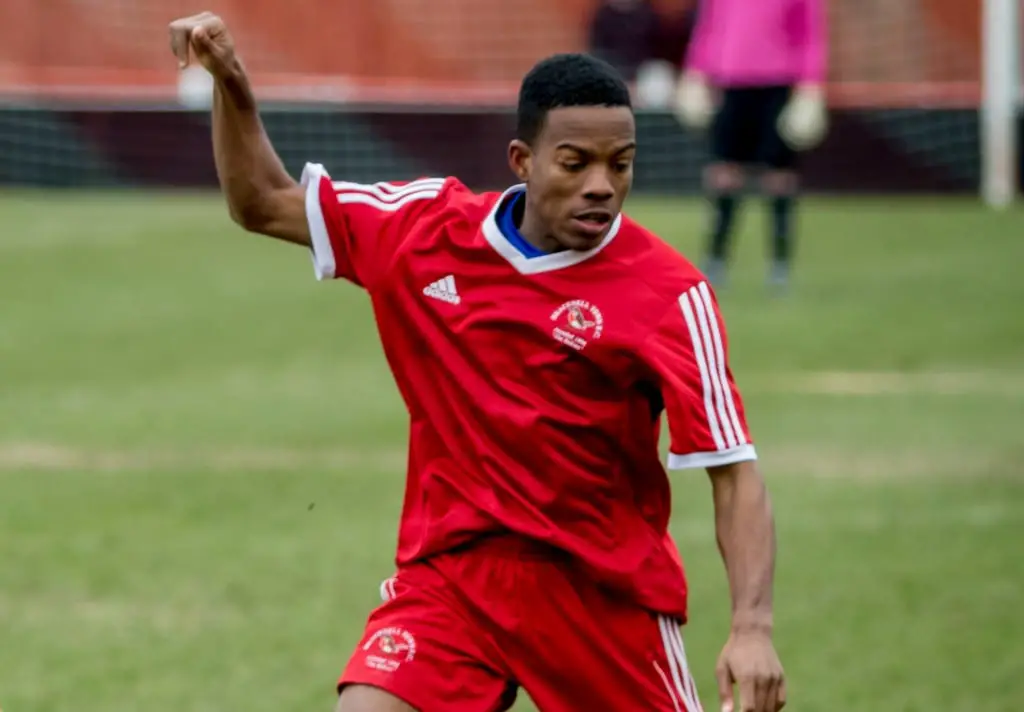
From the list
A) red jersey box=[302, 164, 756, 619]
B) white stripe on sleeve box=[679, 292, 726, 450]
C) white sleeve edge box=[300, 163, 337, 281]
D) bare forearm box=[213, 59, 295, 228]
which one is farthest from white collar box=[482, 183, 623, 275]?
bare forearm box=[213, 59, 295, 228]

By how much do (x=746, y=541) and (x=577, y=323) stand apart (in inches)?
24.7

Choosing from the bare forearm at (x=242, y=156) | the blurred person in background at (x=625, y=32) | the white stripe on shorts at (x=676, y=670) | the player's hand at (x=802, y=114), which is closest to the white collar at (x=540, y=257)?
the bare forearm at (x=242, y=156)

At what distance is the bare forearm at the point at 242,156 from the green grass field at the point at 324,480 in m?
2.25

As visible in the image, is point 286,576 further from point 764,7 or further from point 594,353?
point 764,7

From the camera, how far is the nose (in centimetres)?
462

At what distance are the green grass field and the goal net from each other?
18.2 ft

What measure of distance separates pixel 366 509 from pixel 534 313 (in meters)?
5.03

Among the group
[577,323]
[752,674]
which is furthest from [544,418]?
[752,674]

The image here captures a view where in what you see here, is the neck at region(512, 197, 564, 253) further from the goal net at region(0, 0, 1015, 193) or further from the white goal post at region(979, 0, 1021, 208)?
the goal net at region(0, 0, 1015, 193)

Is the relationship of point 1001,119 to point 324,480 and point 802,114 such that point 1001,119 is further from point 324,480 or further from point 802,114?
point 324,480

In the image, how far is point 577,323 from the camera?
4734 mm

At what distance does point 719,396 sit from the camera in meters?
4.57

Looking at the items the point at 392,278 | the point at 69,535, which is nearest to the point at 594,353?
the point at 392,278

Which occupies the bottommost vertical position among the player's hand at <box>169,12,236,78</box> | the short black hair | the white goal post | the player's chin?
the white goal post
